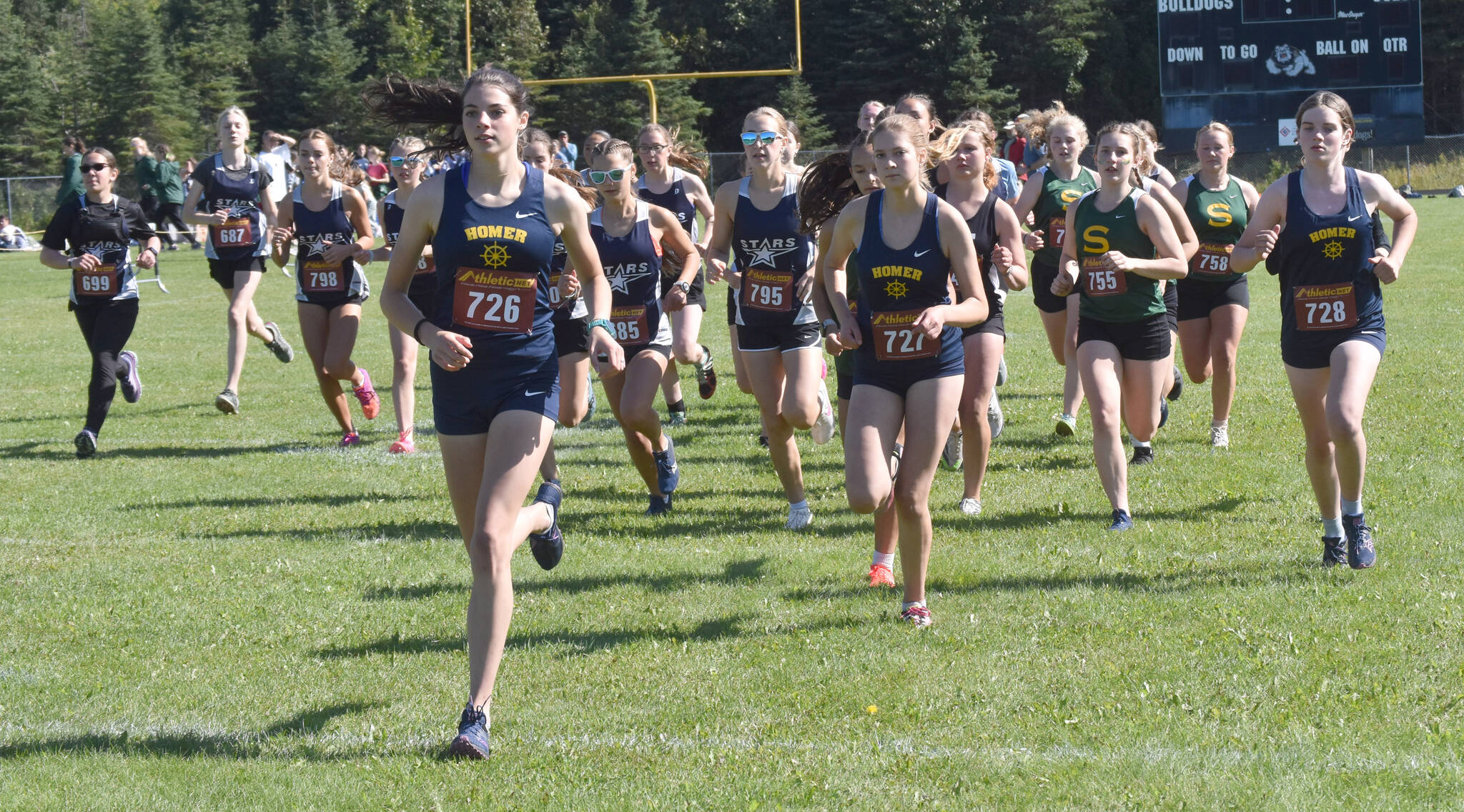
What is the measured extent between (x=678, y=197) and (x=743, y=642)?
436cm

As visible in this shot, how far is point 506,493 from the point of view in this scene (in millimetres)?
4777

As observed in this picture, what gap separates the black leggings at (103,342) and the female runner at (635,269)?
176 inches

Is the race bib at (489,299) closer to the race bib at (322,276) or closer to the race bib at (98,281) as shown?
the race bib at (322,276)

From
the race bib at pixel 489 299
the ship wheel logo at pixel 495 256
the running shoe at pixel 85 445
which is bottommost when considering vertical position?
the running shoe at pixel 85 445

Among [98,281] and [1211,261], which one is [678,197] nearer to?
[1211,261]

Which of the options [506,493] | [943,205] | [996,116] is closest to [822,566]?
[943,205]

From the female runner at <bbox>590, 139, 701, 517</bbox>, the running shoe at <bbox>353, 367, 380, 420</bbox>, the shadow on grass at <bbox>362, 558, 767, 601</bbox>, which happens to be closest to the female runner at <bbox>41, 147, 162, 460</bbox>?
the running shoe at <bbox>353, 367, 380, 420</bbox>

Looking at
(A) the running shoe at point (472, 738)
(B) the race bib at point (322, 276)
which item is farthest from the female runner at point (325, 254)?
(A) the running shoe at point (472, 738)

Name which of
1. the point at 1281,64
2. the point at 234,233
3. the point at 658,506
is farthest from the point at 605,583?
the point at 1281,64

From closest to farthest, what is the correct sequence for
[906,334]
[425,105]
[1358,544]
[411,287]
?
[425,105], [906,334], [1358,544], [411,287]

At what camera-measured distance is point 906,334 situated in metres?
5.74

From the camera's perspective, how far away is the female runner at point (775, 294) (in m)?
7.88

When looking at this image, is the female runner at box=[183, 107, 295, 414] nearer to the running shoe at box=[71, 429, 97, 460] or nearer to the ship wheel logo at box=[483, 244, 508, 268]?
the running shoe at box=[71, 429, 97, 460]

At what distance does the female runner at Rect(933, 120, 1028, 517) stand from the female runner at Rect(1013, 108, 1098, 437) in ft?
2.77
